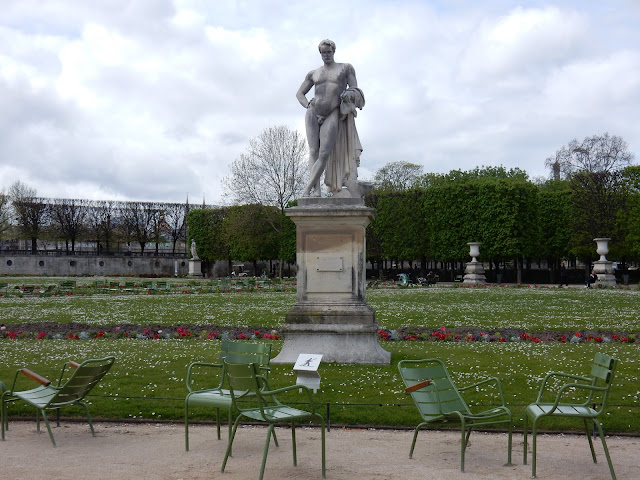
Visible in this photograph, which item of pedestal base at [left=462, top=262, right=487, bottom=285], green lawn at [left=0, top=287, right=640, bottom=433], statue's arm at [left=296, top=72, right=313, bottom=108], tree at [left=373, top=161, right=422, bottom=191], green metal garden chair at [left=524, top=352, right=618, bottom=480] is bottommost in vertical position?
green lawn at [left=0, top=287, right=640, bottom=433]

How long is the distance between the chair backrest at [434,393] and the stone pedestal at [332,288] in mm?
3470

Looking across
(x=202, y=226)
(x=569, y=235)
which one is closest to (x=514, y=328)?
(x=569, y=235)

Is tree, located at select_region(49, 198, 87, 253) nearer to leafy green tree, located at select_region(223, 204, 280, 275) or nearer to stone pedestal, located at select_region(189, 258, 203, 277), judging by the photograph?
stone pedestal, located at select_region(189, 258, 203, 277)

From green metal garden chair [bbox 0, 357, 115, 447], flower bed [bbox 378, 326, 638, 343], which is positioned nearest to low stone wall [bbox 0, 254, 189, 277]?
flower bed [bbox 378, 326, 638, 343]

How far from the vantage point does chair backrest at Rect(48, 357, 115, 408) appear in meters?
6.02

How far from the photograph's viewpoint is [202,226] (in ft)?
201

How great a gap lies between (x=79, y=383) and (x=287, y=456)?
205 cm

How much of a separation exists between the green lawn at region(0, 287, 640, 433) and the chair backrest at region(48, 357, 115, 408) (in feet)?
2.97

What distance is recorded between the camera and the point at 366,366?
30.5 ft

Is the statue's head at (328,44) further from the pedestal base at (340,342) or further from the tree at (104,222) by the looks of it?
the tree at (104,222)

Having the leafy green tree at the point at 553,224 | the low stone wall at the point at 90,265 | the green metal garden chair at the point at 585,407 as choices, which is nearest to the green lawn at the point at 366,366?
the green metal garden chair at the point at 585,407

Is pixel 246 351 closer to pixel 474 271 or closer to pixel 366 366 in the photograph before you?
pixel 366 366

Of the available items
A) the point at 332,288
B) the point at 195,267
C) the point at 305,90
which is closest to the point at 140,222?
Answer: the point at 195,267

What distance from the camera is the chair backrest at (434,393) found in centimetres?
571
